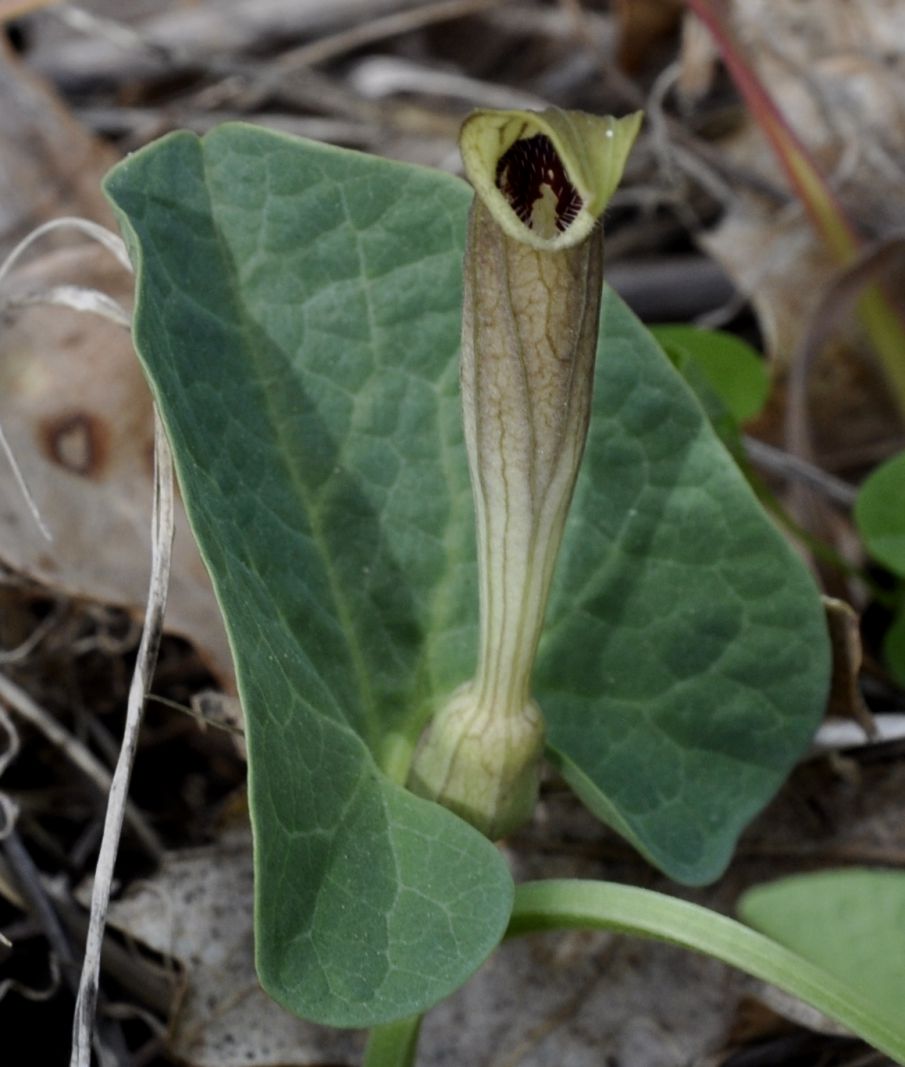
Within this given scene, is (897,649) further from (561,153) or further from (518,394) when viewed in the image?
(561,153)

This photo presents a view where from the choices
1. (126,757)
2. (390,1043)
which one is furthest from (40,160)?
(390,1043)

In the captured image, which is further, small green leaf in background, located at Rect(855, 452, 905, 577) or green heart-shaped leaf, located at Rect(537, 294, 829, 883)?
small green leaf in background, located at Rect(855, 452, 905, 577)

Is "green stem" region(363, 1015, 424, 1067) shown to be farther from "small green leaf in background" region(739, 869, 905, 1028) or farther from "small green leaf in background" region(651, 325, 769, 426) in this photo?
"small green leaf in background" region(651, 325, 769, 426)

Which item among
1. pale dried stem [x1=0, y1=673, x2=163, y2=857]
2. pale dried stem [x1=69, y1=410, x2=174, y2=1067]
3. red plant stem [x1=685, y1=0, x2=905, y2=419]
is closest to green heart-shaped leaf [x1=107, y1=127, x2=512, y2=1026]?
pale dried stem [x1=69, y1=410, x2=174, y2=1067]

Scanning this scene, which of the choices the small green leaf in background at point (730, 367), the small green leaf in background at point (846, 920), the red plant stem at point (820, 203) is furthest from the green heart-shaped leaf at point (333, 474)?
the red plant stem at point (820, 203)

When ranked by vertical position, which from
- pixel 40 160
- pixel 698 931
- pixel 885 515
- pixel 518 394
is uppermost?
pixel 518 394

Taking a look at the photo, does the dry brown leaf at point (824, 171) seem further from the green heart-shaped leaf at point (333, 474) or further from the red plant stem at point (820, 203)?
the green heart-shaped leaf at point (333, 474)

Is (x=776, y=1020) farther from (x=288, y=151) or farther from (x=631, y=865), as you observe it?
(x=288, y=151)
